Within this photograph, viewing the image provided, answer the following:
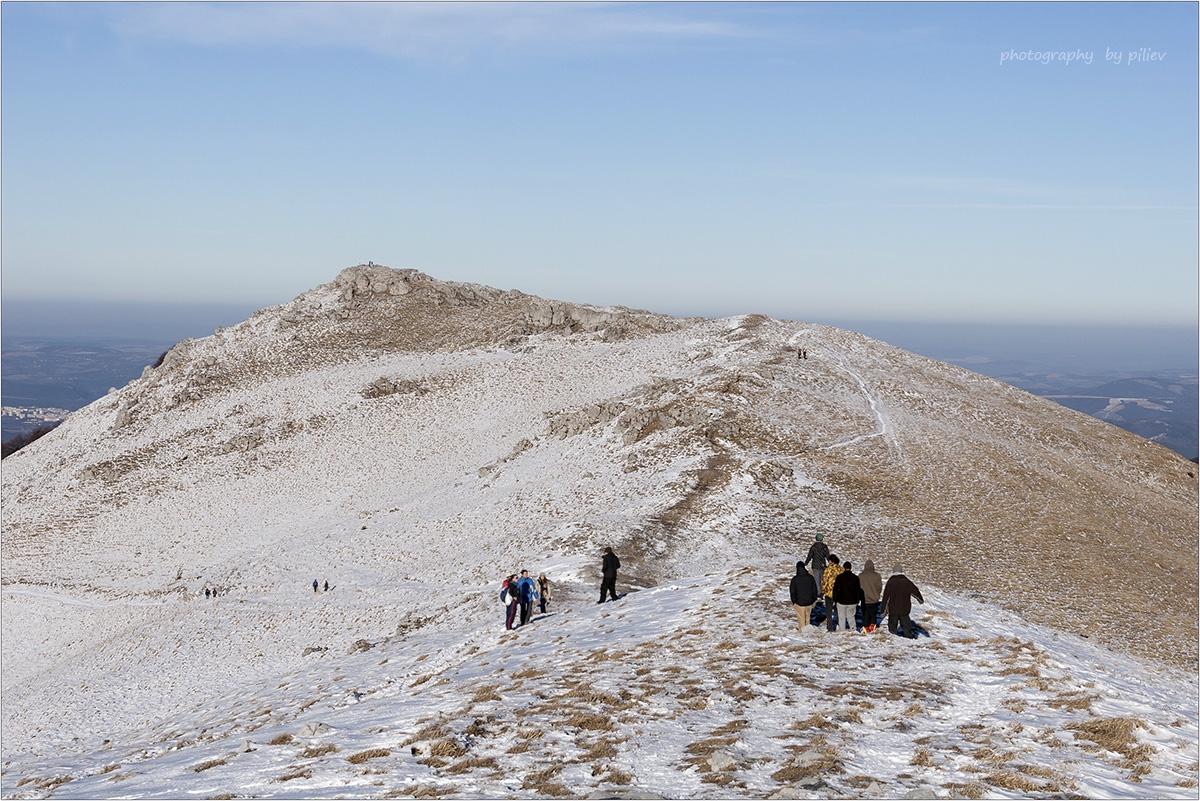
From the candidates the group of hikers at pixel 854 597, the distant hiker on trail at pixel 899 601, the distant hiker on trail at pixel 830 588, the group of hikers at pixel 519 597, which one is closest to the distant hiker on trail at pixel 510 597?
the group of hikers at pixel 519 597

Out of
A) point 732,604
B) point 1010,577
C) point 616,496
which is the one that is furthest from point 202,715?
point 1010,577

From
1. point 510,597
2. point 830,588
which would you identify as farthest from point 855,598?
point 510,597

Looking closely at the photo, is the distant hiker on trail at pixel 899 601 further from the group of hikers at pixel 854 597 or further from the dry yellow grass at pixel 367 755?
the dry yellow grass at pixel 367 755

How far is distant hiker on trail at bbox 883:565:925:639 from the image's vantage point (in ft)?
58.6

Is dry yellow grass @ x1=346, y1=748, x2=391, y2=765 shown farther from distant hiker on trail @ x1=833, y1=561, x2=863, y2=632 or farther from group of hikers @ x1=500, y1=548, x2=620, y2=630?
distant hiker on trail @ x1=833, y1=561, x2=863, y2=632

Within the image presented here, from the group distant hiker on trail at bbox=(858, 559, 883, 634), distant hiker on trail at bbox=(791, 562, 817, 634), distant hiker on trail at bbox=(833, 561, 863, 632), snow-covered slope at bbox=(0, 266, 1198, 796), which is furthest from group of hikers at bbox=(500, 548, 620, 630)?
distant hiker on trail at bbox=(858, 559, 883, 634)

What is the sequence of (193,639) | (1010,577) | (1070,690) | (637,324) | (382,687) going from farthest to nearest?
1. (637,324)
2. (193,639)
3. (1010,577)
4. (382,687)
5. (1070,690)

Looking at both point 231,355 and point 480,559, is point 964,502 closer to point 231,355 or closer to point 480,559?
point 480,559

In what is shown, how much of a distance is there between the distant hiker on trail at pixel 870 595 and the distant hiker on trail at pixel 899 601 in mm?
353

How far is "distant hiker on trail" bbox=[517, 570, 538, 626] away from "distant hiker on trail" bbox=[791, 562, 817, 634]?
865 cm

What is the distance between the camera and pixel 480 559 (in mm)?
36500

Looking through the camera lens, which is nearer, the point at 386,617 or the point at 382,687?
the point at 382,687

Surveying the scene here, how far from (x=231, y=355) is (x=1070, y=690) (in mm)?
74325

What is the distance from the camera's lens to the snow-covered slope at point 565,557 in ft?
41.7
